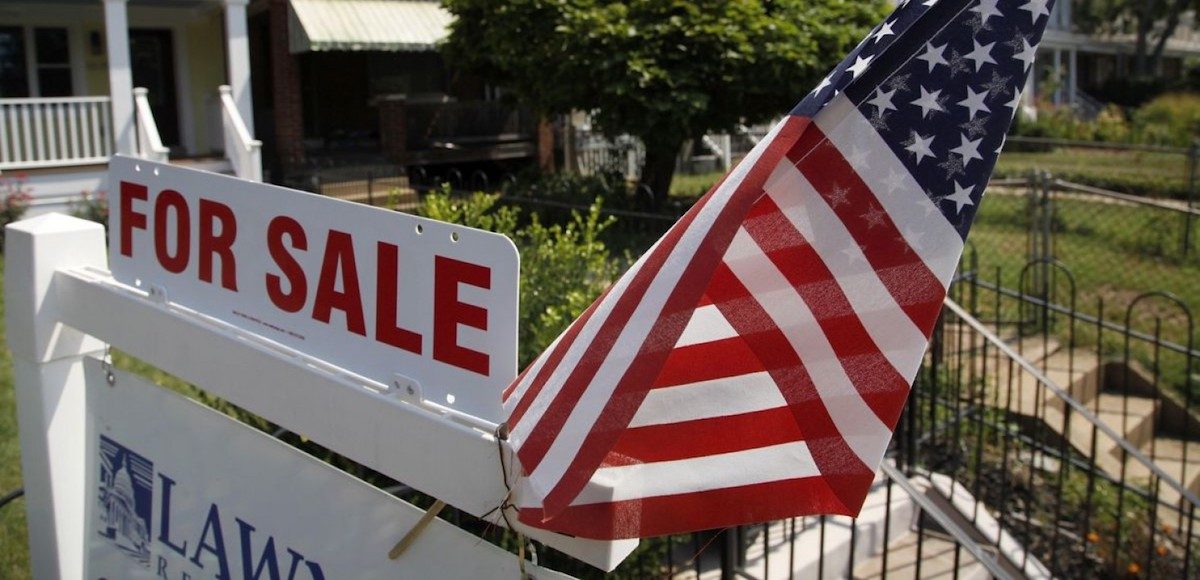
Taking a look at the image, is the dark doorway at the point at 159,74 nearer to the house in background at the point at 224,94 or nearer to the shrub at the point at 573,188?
the house in background at the point at 224,94

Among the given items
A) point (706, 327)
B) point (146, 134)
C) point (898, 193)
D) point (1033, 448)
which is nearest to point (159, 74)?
point (146, 134)

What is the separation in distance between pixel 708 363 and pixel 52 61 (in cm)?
1601

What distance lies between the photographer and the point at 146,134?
12.6m

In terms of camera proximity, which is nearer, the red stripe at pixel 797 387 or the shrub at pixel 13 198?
the red stripe at pixel 797 387

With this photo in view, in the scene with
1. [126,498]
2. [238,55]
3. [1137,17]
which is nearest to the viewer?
[126,498]

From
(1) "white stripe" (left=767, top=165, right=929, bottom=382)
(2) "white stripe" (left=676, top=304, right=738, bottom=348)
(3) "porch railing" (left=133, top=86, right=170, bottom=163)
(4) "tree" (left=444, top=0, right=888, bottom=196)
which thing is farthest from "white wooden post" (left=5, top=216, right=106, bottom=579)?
(3) "porch railing" (left=133, top=86, right=170, bottom=163)

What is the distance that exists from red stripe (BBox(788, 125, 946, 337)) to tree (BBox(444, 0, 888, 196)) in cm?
834

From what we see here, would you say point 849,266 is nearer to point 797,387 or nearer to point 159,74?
point 797,387

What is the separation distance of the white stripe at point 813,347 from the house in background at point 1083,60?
30.1 m

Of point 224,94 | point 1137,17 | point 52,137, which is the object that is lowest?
point 52,137

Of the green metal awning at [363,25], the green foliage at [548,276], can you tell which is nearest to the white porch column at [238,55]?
the green metal awning at [363,25]

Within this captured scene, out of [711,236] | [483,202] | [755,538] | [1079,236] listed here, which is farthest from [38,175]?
[711,236]

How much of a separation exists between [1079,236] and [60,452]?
36.9 ft

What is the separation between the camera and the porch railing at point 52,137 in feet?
40.4
